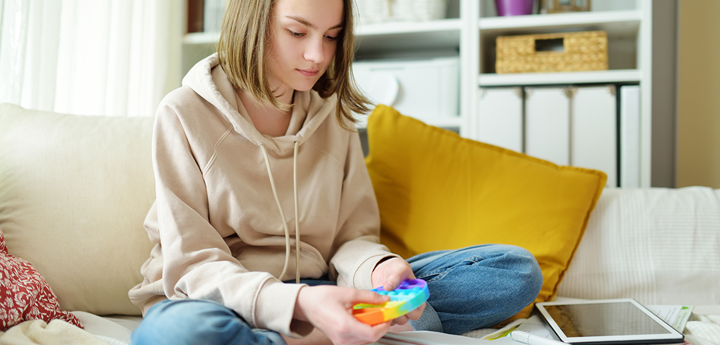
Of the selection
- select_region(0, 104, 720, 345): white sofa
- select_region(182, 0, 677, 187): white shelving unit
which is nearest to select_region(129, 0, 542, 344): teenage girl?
select_region(0, 104, 720, 345): white sofa

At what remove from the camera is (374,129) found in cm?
111

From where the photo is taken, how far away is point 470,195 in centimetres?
104

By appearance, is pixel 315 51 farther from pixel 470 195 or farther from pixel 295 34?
pixel 470 195

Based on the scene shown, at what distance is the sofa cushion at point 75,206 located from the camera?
33.8 inches

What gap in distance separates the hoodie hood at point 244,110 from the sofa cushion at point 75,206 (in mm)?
228

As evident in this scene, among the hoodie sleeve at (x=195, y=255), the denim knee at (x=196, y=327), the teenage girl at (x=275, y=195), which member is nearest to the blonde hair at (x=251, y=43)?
the teenage girl at (x=275, y=195)

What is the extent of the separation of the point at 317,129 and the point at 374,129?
190 millimetres

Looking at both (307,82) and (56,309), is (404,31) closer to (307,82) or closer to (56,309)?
(307,82)

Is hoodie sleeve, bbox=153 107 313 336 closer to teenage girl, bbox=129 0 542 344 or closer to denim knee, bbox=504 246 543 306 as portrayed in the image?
teenage girl, bbox=129 0 542 344

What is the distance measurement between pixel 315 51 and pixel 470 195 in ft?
1.45

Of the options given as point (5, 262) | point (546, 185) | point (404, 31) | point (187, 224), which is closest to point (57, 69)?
point (5, 262)

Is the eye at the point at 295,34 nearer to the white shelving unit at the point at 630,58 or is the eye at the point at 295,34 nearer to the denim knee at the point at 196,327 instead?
the denim knee at the point at 196,327

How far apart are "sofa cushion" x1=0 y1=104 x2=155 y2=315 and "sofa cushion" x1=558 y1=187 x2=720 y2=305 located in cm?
81

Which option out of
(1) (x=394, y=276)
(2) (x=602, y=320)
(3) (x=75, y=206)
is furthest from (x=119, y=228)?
(2) (x=602, y=320)
